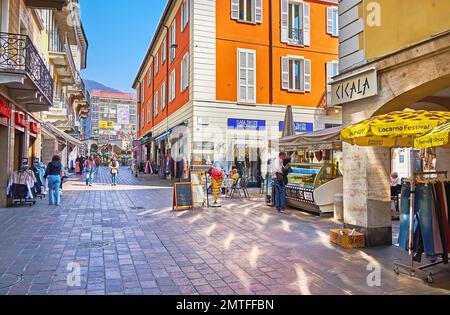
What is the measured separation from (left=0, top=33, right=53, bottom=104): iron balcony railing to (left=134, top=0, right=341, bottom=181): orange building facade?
7515 millimetres

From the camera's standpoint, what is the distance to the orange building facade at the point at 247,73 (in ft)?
58.6

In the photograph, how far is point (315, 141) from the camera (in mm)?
10555

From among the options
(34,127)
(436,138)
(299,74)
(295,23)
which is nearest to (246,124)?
(299,74)

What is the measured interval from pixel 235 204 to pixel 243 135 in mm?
6715

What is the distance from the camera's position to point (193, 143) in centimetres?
1762

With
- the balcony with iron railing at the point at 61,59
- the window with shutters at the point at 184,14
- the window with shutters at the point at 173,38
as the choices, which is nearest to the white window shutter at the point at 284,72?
the window with shutters at the point at 184,14

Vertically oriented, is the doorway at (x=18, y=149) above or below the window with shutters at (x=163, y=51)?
below

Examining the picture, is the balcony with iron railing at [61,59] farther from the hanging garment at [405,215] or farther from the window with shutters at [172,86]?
the hanging garment at [405,215]

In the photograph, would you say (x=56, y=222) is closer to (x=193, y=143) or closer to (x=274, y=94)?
(x=193, y=143)

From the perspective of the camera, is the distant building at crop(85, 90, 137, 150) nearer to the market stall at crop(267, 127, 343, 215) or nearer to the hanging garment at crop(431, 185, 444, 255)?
the market stall at crop(267, 127, 343, 215)

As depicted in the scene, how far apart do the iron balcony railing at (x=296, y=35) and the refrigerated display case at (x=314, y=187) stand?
10773 millimetres

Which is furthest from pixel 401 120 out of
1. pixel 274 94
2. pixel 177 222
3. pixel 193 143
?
pixel 274 94

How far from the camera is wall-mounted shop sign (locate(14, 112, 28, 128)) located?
39.0ft
